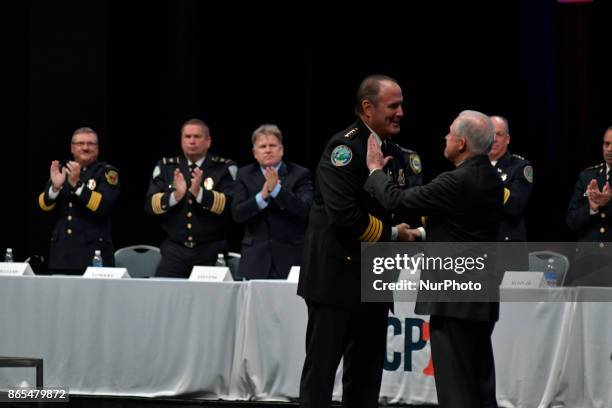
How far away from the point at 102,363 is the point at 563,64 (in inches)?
179

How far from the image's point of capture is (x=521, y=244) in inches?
258

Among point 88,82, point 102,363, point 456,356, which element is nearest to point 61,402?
point 456,356

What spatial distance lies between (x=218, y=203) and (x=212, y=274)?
0.75m

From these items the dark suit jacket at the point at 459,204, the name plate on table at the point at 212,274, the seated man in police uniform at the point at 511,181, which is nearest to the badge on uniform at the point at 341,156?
the dark suit jacket at the point at 459,204

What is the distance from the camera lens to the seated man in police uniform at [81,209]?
7055mm

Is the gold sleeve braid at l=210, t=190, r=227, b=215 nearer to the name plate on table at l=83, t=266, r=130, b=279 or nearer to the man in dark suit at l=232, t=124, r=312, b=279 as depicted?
the man in dark suit at l=232, t=124, r=312, b=279

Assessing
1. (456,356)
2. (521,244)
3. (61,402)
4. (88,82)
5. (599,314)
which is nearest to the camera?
(61,402)

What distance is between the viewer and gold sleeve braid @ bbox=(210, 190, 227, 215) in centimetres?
688

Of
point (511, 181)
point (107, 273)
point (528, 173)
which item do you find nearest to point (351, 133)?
point (107, 273)

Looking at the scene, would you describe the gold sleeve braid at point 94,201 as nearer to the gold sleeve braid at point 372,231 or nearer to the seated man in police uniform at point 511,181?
the seated man in police uniform at point 511,181

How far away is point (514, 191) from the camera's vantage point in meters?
6.76

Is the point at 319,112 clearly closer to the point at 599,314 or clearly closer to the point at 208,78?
the point at 208,78

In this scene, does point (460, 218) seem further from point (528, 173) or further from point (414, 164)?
point (528, 173)

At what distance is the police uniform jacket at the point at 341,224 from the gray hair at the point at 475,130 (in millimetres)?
413
